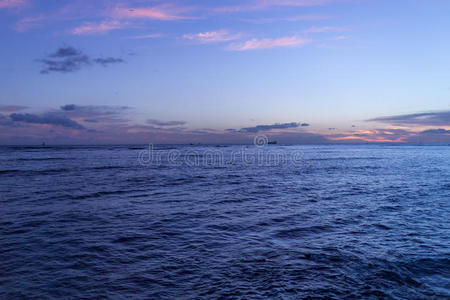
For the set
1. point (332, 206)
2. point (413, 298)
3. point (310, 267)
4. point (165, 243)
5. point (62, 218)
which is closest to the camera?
point (413, 298)

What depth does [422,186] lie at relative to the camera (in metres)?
25.7

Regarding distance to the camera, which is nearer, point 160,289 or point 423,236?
point 160,289

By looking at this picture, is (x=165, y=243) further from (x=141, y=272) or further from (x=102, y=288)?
(x=102, y=288)

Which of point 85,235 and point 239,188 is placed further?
point 239,188

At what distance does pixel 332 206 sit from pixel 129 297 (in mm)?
14371

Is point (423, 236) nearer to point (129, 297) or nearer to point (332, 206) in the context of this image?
point (332, 206)

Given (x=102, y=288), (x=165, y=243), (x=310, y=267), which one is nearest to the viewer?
(x=102, y=288)

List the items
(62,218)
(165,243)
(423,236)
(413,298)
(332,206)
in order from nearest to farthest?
(413,298)
(165,243)
(423,236)
(62,218)
(332,206)

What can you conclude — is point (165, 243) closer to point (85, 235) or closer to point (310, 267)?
point (85, 235)

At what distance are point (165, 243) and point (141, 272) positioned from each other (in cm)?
258

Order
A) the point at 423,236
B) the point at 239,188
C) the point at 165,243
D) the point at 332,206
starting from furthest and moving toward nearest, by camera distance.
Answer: the point at 239,188 < the point at 332,206 < the point at 423,236 < the point at 165,243

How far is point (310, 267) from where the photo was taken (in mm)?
8406

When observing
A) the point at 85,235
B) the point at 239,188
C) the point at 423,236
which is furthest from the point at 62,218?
the point at 423,236

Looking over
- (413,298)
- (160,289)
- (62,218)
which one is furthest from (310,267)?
(62,218)
